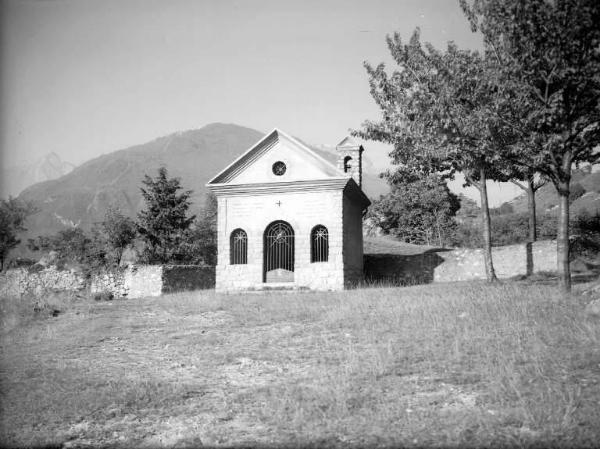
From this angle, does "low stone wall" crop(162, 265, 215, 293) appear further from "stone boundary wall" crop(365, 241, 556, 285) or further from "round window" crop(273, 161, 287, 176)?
"stone boundary wall" crop(365, 241, 556, 285)

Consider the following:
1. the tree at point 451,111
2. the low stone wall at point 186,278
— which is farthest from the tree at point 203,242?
the tree at point 451,111

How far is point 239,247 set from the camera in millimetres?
21766

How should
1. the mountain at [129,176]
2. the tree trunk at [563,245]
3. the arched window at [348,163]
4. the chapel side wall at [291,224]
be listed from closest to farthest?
the tree trunk at [563,245], the chapel side wall at [291,224], the arched window at [348,163], the mountain at [129,176]

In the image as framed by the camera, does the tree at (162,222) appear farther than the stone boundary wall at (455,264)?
Yes

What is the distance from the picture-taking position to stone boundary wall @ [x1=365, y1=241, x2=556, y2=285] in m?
23.0

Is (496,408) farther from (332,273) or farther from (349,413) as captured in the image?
(332,273)

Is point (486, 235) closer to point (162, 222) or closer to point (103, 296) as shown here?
point (103, 296)

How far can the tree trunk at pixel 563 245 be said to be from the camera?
1293cm

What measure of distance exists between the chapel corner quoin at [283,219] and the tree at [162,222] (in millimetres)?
13545

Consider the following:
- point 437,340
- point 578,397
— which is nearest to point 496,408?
point 578,397

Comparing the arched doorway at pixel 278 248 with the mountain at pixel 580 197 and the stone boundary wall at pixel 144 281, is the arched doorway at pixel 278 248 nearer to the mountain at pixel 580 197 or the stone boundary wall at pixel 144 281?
the stone boundary wall at pixel 144 281

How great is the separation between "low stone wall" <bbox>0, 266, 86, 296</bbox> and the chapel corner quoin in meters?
9.60

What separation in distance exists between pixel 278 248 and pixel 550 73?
1292 centimetres

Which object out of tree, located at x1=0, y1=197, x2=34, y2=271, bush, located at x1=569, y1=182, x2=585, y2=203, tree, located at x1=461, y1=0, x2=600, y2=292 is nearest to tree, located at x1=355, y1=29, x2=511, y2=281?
tree, located at x1=461, y1=0, x2=600, y2=292
